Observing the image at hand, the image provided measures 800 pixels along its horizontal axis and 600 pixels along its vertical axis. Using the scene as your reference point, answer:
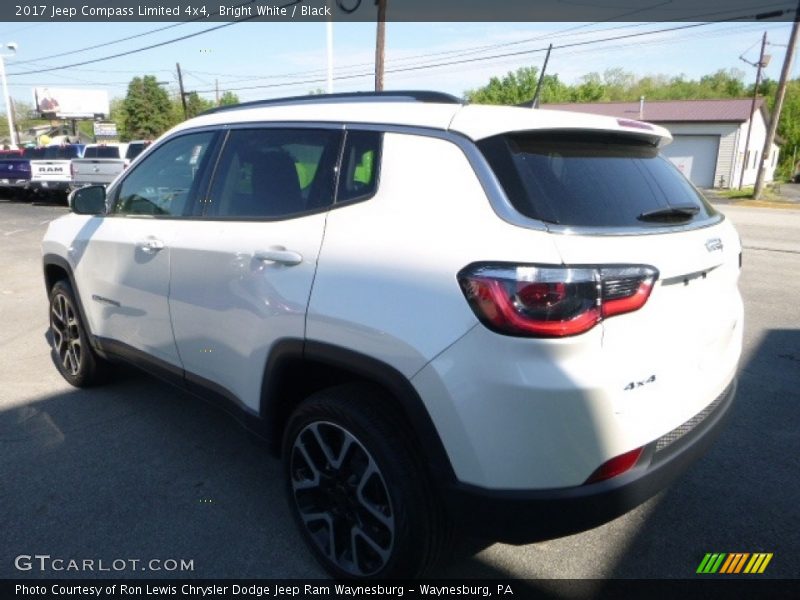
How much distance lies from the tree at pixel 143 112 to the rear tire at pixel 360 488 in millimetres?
88095

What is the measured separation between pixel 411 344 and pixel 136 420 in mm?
2658

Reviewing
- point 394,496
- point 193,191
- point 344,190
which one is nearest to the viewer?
point 394,496

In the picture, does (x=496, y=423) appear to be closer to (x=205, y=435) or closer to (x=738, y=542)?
(x=738, y=542)

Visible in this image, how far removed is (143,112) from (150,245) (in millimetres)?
89912

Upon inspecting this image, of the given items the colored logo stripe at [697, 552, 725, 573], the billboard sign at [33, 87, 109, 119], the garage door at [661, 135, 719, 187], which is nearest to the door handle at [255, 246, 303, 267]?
the colored logo stripe at [697, 552, 725, 573]

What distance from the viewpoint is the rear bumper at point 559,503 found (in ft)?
6.19

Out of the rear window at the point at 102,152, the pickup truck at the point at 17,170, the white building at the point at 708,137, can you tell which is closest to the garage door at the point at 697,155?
the white building at the point at 708,137

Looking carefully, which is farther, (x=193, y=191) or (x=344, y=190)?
(x=193, y=191)

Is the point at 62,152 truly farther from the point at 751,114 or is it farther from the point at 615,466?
the point at 751,114

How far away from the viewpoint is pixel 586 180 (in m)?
2.13

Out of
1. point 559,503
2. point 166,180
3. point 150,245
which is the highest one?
point 166,180

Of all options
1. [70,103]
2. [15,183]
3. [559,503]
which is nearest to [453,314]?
[559,503]

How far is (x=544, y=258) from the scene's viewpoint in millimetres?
1790

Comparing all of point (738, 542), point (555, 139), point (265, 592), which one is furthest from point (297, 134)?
point (738, 542)
